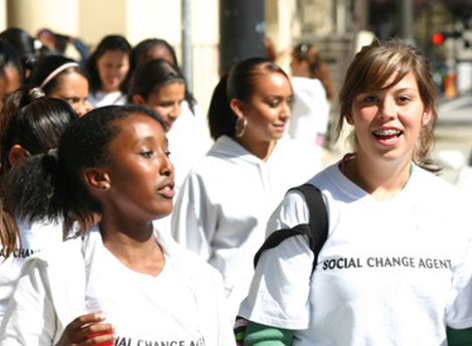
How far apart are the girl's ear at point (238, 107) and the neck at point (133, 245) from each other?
2.79 meters

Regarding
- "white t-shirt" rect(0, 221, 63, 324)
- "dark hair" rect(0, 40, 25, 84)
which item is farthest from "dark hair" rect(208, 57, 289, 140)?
"white t-shirt" rect(0, 221, 63, 324)

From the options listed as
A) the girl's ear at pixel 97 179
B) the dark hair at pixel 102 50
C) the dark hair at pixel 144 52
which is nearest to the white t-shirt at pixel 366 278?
the girl's ear at pixel 97 179

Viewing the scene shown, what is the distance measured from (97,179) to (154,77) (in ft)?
13.7

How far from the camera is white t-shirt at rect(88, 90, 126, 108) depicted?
30.5 ft

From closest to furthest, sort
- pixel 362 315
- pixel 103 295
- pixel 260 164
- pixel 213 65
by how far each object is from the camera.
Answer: pixel 103 295 → pixel 362 315 → pixel 260 164 → pixel 213 65

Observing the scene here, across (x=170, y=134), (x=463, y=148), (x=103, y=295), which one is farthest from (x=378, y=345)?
(x=463, y=148)

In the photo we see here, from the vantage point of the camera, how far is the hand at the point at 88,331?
3203mm

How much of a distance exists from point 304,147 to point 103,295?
3230mm

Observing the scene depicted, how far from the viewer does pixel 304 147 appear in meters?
6.59

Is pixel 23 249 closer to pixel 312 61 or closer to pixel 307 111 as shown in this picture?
pixel 307 111

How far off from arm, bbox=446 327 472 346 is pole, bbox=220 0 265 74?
5.68 meters

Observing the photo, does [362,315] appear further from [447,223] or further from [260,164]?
[260,164]

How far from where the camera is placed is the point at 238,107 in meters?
6.41

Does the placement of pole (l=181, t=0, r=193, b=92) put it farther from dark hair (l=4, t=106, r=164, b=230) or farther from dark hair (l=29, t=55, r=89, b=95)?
dark hair (l=4, t=106, r=164, b=230)
